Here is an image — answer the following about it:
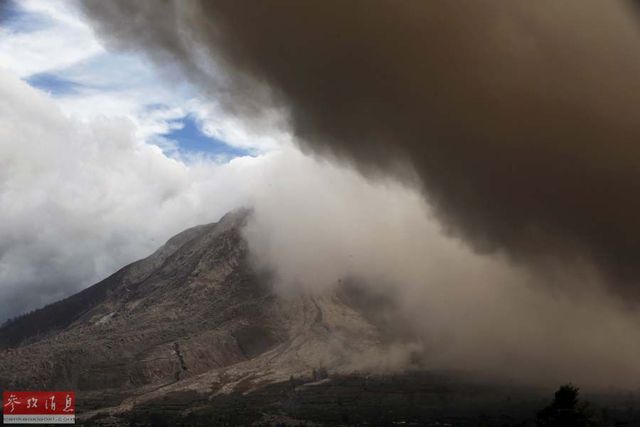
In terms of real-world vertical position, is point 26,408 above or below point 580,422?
above

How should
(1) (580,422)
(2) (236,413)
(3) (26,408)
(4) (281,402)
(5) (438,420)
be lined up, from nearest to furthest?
1. (1) (580,422)
2. (3) (26,408)
3. (5) (438,420)
4. (2) (236,413)
5. (4) (281,402)

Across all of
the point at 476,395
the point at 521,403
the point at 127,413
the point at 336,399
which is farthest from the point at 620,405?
the point at 127,413

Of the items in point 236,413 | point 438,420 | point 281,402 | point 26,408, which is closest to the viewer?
point 26,408

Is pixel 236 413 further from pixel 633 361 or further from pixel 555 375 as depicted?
pixel 633 361

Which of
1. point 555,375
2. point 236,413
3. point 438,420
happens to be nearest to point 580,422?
point 438,420

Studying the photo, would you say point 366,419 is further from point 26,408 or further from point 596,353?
point 26,408

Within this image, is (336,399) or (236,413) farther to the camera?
(336,399)
